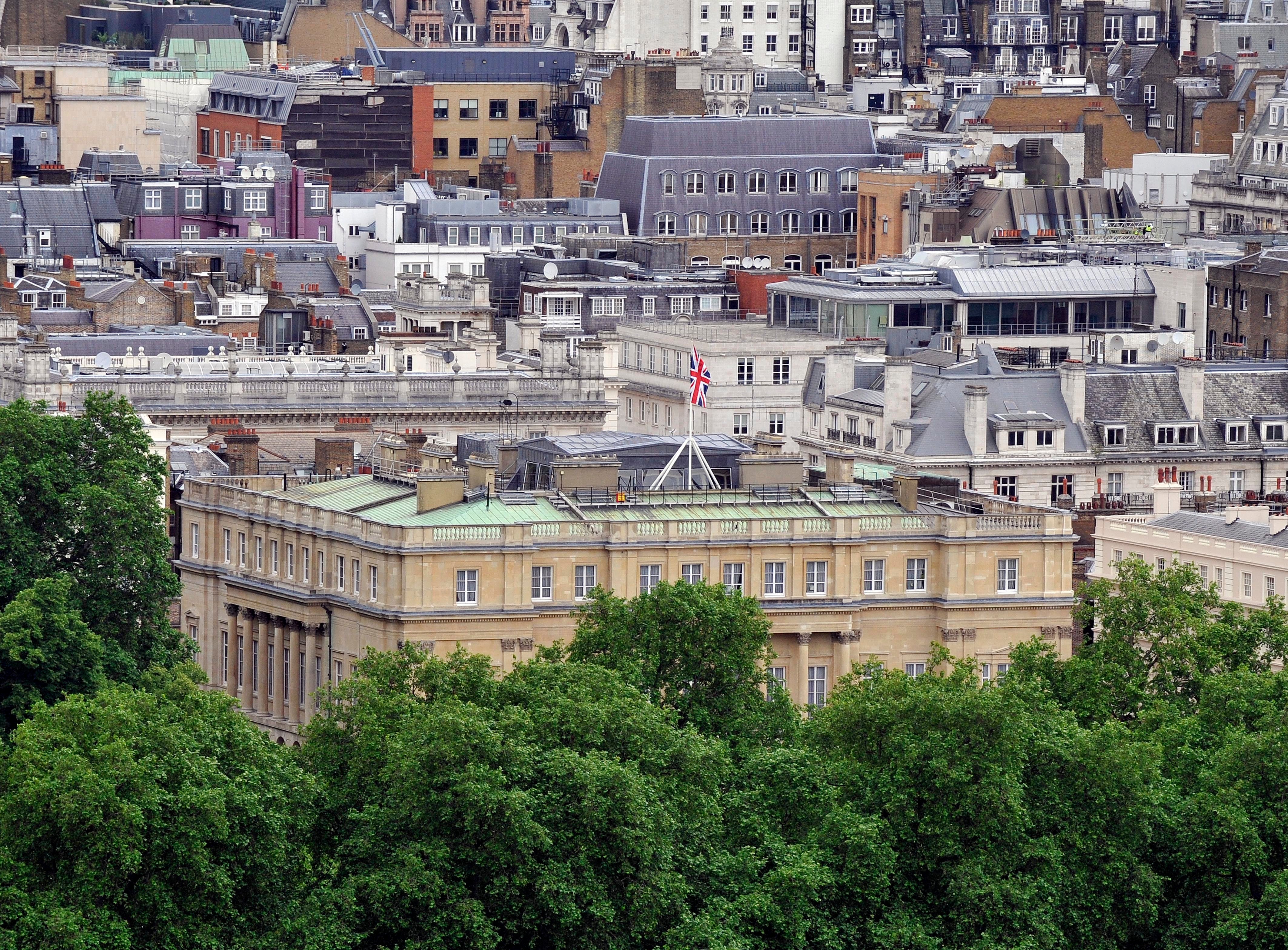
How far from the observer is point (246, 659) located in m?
158

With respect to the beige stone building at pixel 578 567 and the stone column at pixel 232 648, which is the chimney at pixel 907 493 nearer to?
the beige stone building at pixel 578 567

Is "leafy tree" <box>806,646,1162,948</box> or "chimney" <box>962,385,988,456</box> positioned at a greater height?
"chimney" <box>962,385,988,456</box>

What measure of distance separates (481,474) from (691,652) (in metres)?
17.6

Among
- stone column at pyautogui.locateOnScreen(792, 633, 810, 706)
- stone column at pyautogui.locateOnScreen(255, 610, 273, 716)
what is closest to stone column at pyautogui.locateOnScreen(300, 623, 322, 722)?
stone column at pyautogui.locateOnScreen(255, 610, 273, 716)

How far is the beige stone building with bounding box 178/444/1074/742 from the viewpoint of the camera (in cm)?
14938

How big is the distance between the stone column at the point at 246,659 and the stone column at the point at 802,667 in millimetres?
16362

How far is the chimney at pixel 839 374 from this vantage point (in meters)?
198

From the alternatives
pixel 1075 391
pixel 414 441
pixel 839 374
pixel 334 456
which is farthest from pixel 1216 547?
pixel 839 374

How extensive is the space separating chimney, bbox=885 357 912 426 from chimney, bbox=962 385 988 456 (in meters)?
2.76

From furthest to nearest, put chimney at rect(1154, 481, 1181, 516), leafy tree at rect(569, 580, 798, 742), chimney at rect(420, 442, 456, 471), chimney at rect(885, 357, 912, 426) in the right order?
chimney at rect(885, 357, 912, 426) → chimney at rect(1154, 481, 1181, 516) → chimney at rect(420, 442, 456, 471) → leafy tree at rect(569, 580, 798, 742)

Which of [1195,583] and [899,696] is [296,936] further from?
[1195,583]

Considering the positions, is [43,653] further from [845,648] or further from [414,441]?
[414,441]

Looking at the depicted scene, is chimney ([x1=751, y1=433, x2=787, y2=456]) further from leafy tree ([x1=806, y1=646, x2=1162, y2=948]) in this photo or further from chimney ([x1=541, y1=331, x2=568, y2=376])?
leafy tree ([x1=806, y1=646, x2=1162, y2=948])

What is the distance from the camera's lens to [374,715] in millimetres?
131875
